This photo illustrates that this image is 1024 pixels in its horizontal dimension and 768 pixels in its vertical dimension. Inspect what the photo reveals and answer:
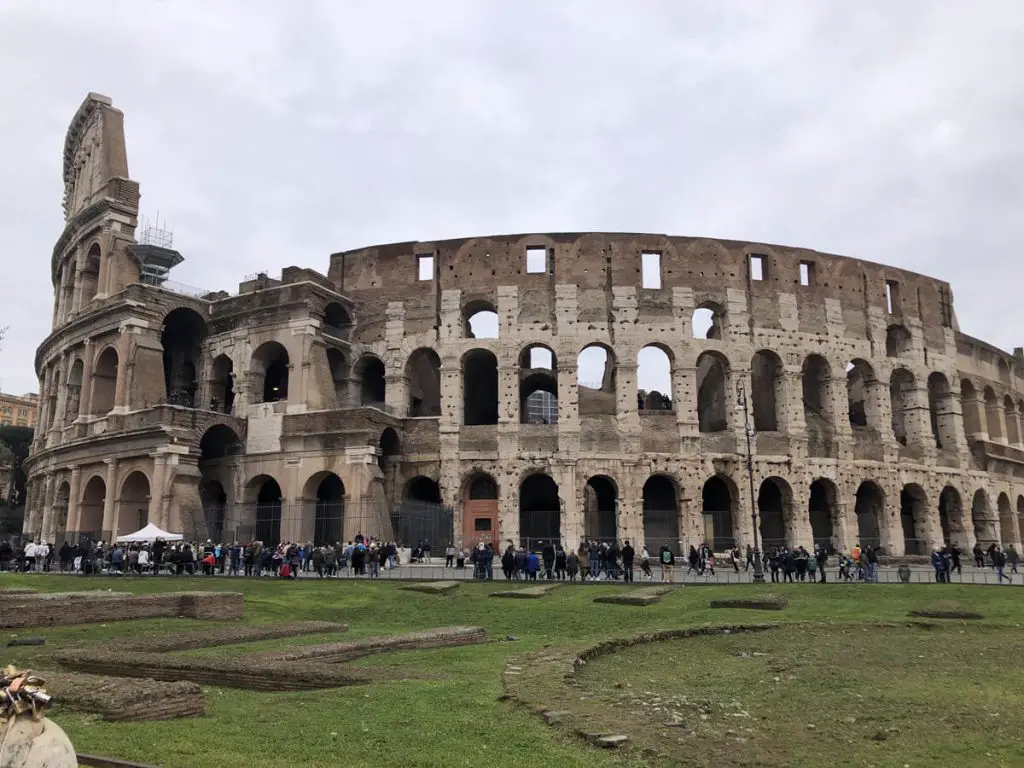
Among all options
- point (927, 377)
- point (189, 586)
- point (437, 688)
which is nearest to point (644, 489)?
point (927, 377)

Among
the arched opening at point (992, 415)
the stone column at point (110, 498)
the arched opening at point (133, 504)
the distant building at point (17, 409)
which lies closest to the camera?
the stone column at point (110, 498)

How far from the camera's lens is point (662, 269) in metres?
34.9

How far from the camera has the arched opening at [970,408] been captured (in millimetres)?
40562

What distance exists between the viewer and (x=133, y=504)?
3319cm

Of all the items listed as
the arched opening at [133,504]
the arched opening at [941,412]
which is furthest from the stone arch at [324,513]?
the arched opening at [941,412]

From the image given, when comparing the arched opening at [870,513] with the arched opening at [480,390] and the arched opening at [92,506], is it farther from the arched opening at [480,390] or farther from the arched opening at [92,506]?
the arched opening at [92,506]

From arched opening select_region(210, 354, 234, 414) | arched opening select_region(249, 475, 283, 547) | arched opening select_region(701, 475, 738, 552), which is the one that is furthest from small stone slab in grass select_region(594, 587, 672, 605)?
arched opening select_region(210, 354, 234, 414)

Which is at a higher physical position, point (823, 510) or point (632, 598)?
point (823, 510)

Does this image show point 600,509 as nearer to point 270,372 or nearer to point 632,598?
point 270,372

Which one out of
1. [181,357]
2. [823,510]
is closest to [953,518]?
[823,510]

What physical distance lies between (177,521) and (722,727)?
2813 centimetres

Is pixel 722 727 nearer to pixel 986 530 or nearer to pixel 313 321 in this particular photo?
pixel 313 321

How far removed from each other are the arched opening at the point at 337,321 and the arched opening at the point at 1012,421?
33.7 m

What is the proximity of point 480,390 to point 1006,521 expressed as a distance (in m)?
26.6
